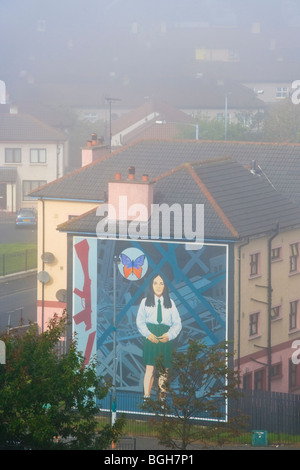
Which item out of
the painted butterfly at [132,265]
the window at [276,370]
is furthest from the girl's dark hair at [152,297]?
Answer: the window at [276,370]

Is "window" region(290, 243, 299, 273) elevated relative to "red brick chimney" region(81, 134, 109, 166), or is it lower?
lower

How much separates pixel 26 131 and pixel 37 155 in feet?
7.31

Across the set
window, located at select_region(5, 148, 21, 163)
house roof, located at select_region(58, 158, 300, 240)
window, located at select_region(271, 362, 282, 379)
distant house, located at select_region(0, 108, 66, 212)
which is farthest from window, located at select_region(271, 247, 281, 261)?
window, located at select_region(5, 148, 21, 163)

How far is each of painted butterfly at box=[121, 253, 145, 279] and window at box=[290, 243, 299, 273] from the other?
565 centimetres

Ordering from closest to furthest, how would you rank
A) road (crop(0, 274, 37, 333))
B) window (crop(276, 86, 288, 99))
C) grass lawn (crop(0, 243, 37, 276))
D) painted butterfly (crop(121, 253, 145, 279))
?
painted butterfly (crop(121, 253, 145, 279)), road (crop(0, 274, 37, 333)), grass lawn (crop(0, 243, 37, 276)), window (crop(276, 86, 288, 99))

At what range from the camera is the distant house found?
78.2 m

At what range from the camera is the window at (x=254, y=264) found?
3459 centimetres

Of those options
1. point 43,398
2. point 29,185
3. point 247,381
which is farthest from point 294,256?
point 29,185

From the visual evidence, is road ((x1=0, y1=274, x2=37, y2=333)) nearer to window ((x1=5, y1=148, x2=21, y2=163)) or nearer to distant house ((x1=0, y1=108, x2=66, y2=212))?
distant house ((x1=0, y1=108, x2=66, y2=212))

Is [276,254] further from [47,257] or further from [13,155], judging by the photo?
[13,155]

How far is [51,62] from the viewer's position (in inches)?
5679

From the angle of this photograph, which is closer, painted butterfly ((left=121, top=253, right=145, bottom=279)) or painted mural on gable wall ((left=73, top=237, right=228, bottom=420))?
painted mural on gable wall ((left=73, top=237, right=228, bottom=420))

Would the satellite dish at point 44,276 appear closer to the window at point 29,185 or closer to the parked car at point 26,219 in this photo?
the parked car at point 26,219

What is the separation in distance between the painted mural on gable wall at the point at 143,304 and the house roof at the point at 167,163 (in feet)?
18.8
